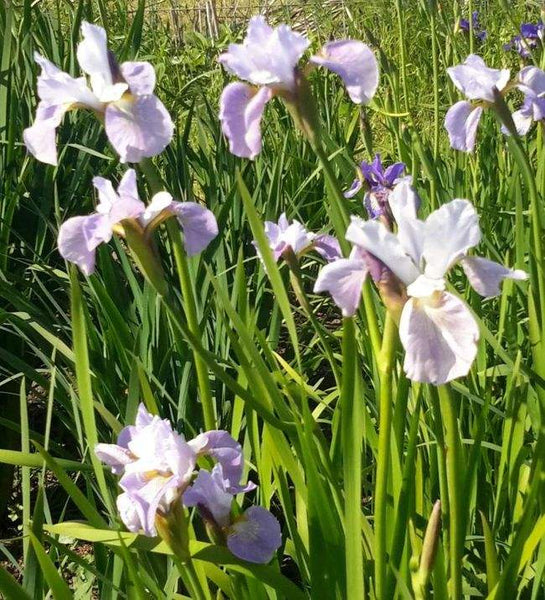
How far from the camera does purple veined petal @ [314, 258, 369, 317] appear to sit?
0.62 meters

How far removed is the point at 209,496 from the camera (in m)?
0.73

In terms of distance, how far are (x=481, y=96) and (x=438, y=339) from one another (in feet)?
2.06

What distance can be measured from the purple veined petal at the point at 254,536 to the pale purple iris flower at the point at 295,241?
0.34 metres

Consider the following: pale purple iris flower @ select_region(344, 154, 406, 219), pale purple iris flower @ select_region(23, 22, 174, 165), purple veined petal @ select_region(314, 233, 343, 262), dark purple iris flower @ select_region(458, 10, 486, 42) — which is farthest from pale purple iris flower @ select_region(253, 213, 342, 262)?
dark purple iris flower @ select_region(458, 10, 486, 42)

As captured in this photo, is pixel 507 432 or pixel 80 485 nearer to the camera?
pixel 507 432

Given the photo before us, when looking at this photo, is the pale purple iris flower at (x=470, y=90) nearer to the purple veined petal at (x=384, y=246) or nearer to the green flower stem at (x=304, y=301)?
the green flower stem at (x=304, y=301)

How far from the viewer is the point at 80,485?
5.46ft

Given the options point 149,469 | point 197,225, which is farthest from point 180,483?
point 197,225

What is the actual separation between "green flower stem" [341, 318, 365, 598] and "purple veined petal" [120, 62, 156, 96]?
320mm

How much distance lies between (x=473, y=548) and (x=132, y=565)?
642mm

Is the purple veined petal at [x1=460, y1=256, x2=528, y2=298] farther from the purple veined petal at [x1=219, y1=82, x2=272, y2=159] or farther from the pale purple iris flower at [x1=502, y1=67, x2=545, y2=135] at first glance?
the pale purple iris flower at [x1=502, y1=67, x2=545, y2=135]

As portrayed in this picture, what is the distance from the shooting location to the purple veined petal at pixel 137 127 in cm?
75

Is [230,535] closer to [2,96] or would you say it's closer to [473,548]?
[473,548]

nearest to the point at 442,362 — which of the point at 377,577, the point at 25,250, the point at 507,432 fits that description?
the point at 377,577
